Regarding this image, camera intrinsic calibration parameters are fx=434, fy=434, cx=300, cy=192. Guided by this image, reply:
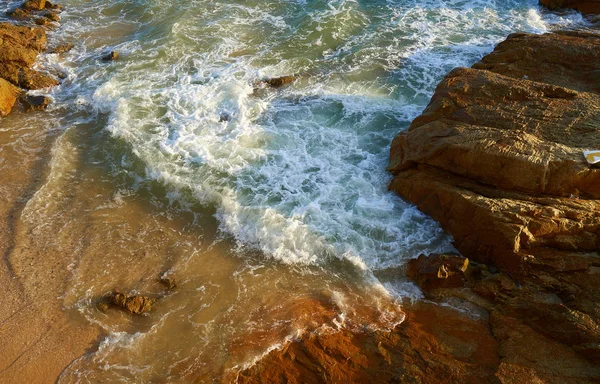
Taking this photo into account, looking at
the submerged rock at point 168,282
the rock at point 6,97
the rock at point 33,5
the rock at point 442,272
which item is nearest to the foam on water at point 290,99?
the rock at point 442,272

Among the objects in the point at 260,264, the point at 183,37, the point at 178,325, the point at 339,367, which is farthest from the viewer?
the point at 183,37

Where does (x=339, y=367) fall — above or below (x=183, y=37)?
below

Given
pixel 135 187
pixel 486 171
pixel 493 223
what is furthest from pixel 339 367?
pixel 135 187

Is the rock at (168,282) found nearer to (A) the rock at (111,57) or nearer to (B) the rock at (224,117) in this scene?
(B) the rock at (224,117)

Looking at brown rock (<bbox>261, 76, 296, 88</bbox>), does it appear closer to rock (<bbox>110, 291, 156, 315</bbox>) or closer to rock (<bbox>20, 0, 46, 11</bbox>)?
rock (<bbox>110, 291, 156, 315</bbox>)

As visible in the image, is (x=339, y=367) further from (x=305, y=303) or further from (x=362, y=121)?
(x=362, y=121)

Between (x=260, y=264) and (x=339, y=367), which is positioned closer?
(x=339, y=367)

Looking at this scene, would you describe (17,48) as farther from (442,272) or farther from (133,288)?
(442,272)

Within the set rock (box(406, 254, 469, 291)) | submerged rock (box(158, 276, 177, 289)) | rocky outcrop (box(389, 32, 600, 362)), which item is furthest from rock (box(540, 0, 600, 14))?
submerged rock (box(158, 276, 177, 289))

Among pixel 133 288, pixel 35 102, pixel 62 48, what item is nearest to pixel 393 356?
pixel 133 288
